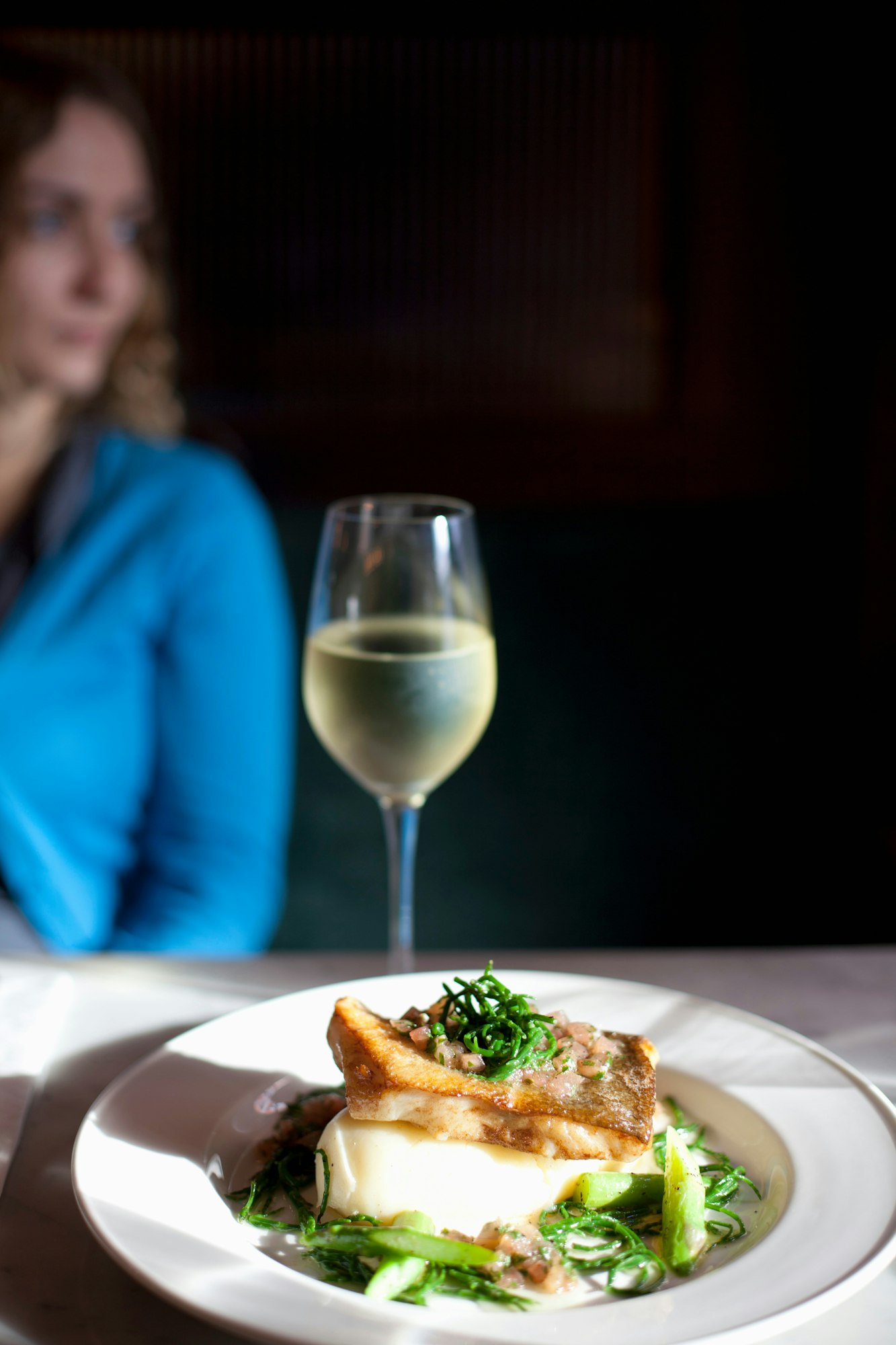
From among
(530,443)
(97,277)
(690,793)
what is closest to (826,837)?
(690,793)

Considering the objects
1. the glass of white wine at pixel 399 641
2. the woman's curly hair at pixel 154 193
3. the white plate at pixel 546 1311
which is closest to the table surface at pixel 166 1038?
the white plate at pixel 546 1311

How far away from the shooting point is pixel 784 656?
2186 mm

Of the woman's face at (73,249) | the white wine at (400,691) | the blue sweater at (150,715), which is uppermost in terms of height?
the woman's face at (73,249)

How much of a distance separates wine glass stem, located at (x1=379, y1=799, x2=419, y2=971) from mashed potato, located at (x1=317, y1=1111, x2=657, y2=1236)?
0.34m

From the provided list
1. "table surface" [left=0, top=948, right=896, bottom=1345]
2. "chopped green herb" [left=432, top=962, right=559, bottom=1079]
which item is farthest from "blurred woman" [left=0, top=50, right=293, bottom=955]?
"chopped green herb" [left=432, top=962, right=559, bottom=1079]

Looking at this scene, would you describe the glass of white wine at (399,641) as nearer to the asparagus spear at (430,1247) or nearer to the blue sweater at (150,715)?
the asparagus spear at (430,1247)

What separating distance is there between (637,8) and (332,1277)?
2142 mm

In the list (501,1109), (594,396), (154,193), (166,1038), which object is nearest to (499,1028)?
(501,1109)

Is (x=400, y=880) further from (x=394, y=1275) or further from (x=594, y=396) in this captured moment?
(x=594, y=396)

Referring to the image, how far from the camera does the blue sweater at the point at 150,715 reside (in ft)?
6.43

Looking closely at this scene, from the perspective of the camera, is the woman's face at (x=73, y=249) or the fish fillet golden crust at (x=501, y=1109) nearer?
the fish fillet golden crust at (x=501, y=1109)

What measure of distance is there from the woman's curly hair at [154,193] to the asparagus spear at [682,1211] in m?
1.84

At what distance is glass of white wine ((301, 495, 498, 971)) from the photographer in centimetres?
97

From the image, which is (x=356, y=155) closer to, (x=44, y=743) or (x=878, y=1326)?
(x=44, y=743)
